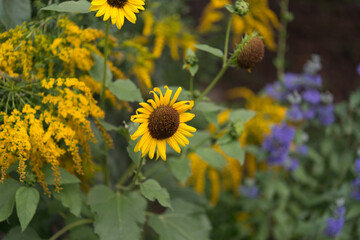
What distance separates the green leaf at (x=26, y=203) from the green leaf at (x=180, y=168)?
552 mm

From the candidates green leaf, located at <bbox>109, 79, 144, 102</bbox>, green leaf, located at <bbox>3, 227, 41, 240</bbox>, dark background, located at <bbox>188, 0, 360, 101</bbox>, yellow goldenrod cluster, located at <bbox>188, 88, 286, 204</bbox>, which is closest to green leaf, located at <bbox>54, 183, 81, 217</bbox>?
green leaf, located at <bbox>3, 227, 41, 240</bbox>

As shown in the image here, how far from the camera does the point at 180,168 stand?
1.70 meters

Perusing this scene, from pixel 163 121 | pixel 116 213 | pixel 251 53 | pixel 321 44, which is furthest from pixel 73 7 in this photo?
pixel 321 44

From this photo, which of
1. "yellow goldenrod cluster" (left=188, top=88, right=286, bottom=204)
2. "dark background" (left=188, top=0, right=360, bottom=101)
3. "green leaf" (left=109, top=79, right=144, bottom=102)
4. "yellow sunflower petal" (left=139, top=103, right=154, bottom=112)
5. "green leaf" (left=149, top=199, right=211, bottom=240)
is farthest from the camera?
"dark background" (left=188, top=0, right=360, bottom=101)

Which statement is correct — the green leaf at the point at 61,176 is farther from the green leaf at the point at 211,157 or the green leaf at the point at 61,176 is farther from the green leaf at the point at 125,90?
the green leaf at the point at 211,157

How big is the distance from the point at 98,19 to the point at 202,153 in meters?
0.66

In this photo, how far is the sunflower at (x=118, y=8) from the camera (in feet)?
3.78

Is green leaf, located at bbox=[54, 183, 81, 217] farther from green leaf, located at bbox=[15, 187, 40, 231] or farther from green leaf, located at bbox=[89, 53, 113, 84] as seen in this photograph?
green leaf, located at bbox=[89, 53, 113, 84]

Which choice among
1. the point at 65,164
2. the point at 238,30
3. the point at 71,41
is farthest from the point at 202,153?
the point at 238,30

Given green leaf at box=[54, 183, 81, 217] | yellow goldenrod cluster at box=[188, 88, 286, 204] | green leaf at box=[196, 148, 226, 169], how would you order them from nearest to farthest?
green leaf at box=[54, 183, 81, 217] < green leaf at box=[196, 148, 226, 169] < yellow goldenrod cluster at box=[188, 88, 286, 204]

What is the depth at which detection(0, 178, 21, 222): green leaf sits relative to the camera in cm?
129

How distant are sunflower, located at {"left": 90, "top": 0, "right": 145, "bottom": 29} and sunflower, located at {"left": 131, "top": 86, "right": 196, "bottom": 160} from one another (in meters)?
0.21

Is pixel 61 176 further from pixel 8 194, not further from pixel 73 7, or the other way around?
pixel 73 7

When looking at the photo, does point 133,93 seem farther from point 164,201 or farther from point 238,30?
point 238,30
